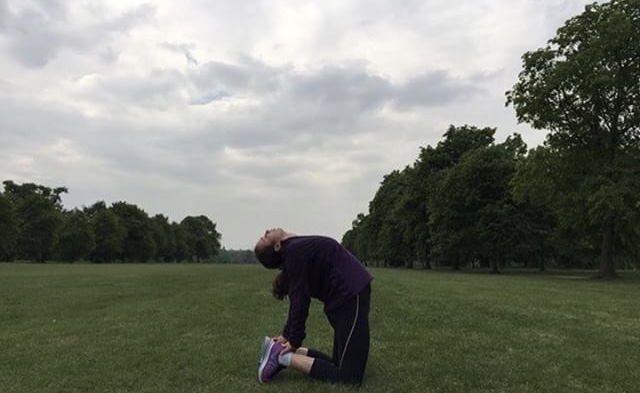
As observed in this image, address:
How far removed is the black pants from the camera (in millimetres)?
7312

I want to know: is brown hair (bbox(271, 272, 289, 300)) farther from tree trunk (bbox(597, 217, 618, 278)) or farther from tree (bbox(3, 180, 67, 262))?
tree (bbox(3, 180, 67, 262))

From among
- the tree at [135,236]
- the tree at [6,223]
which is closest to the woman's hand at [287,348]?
the tree at [6,223]

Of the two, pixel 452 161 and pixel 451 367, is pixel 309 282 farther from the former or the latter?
pixel 452 161

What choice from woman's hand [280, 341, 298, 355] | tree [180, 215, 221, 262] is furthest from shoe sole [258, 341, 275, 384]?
tree [180, 215, 221, 262]

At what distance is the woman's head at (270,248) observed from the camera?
24.5ft

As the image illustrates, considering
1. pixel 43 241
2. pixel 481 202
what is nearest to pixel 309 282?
pixel 481 202

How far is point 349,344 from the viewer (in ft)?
24.0

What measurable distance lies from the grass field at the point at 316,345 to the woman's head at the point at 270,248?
5.24ft

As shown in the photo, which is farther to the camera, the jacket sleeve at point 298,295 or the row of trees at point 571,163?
the row of trees at point 571,163

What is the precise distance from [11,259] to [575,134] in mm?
96535

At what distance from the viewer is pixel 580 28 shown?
1591 inches

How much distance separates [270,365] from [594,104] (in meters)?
38.4

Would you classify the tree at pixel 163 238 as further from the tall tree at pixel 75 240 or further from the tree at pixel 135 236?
the tall tree at pixel 75 240

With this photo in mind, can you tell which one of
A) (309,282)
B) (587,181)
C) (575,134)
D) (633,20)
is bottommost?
(309,282)
